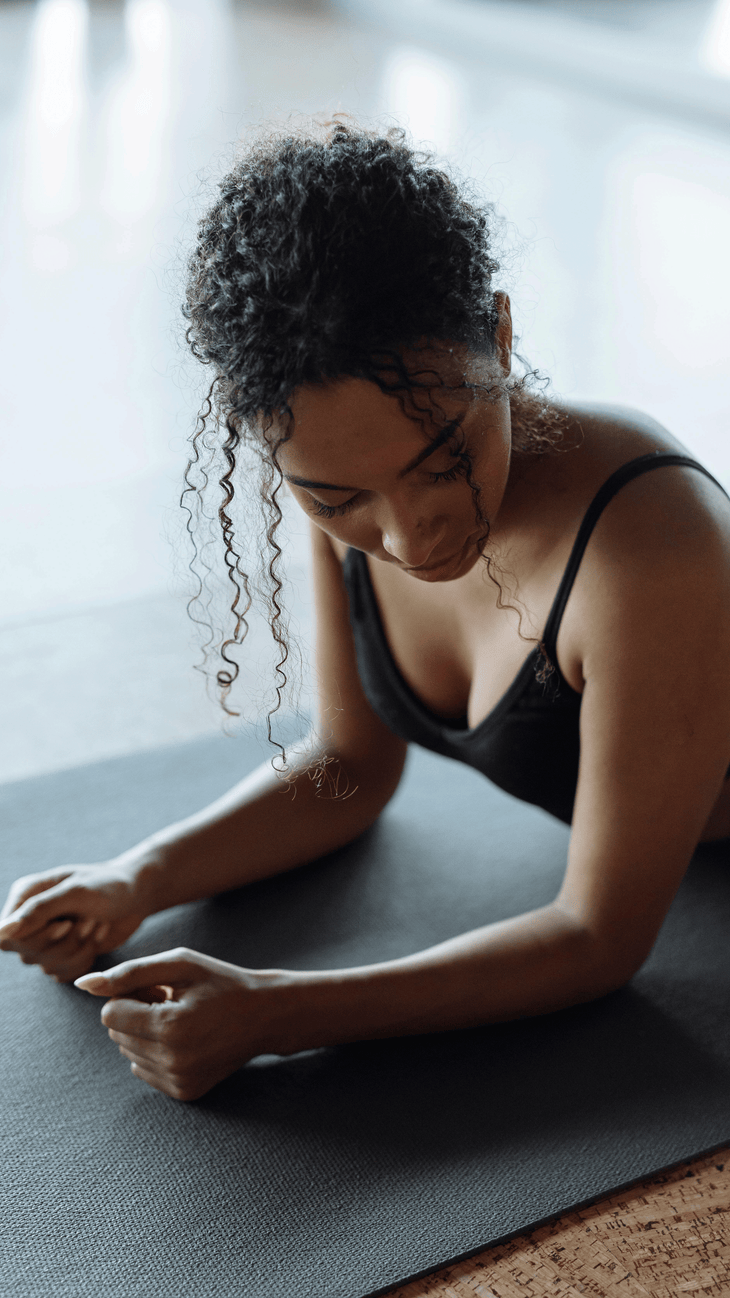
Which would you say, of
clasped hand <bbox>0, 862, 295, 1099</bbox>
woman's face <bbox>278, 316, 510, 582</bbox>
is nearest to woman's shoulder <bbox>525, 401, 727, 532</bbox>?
woman's face <bbox>278, 316, 510, 582</bbox>

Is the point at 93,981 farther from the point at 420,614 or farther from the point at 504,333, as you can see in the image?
the point at 504,333

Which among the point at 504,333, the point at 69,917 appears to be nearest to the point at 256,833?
the point at 69,917

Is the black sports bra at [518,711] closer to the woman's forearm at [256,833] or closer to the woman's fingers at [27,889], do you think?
the woman's forearm at [256,833]

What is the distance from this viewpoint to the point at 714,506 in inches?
44.3

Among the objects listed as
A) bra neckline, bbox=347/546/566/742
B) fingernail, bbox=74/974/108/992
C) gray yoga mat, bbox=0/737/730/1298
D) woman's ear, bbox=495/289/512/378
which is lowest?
gray yoga mat, bbox=0/737/730/1298

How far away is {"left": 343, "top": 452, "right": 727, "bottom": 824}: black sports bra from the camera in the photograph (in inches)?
45.3

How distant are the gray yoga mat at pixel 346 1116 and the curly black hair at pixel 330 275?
635 millimetres

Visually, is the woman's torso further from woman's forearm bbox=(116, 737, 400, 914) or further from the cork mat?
the cork mat

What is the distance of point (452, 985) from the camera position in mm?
1229

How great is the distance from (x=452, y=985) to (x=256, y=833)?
14.0 inches

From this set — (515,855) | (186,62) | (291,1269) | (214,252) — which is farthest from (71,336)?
(186,62)

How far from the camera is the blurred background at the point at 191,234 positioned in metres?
2.24

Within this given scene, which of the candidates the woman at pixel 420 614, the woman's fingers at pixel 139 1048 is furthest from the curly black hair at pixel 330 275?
the woman's fingers at pixel 139 1048

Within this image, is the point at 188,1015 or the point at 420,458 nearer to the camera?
the point at 420,458
